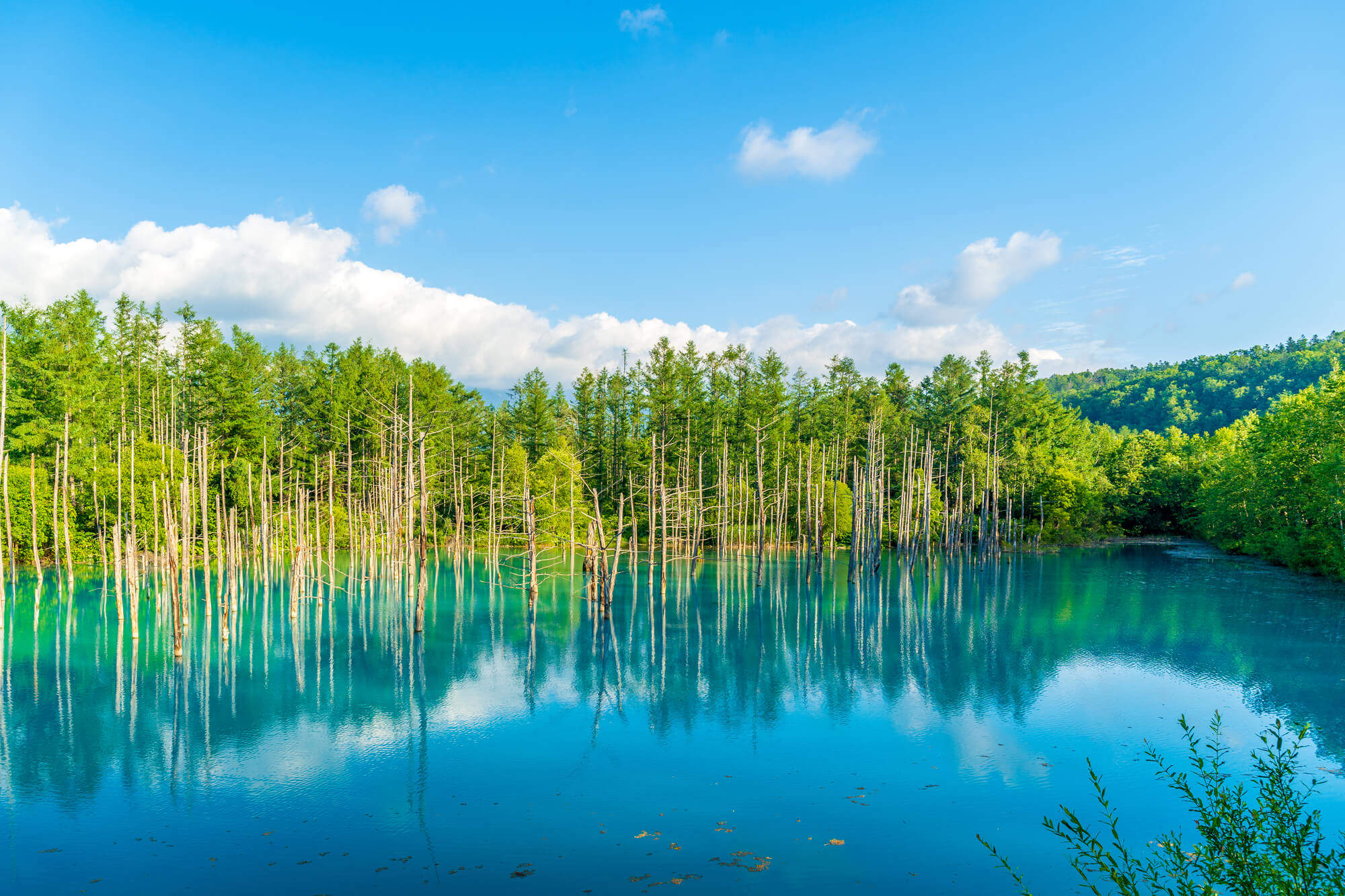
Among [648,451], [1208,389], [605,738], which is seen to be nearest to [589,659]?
[605,738]

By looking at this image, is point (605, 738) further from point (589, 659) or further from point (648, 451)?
point (648, 451)

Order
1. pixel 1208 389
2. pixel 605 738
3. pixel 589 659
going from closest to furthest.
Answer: pixel 605 738, pixel 589 659, pixel 1208 389

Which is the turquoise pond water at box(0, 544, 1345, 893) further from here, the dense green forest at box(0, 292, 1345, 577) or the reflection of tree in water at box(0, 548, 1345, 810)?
the dense green forest at box(0, 292, 1345, 577)

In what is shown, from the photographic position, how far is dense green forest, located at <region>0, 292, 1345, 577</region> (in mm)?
34125

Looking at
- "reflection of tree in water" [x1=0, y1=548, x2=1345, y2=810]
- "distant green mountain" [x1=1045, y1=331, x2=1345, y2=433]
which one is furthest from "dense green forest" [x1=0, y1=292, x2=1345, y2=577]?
"distant green mountain" [x1=1045, y1=331, x2=1345, y2=433]

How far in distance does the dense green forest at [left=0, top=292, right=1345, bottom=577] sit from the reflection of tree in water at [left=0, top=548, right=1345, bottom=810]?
14.8ft

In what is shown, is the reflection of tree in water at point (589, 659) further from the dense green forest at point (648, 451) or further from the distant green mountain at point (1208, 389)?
the distant green mountain at point (1208, 389)

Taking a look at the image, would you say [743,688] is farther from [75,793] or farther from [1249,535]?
[1249,535]

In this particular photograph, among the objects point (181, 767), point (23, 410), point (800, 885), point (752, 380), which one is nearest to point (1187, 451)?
point (752, 380)

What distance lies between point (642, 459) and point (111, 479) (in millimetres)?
29885

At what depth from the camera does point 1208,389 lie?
89.4 meters

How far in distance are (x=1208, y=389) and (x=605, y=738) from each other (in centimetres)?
10045

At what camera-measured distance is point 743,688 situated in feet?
60.0

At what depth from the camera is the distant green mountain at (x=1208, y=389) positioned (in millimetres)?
81312
